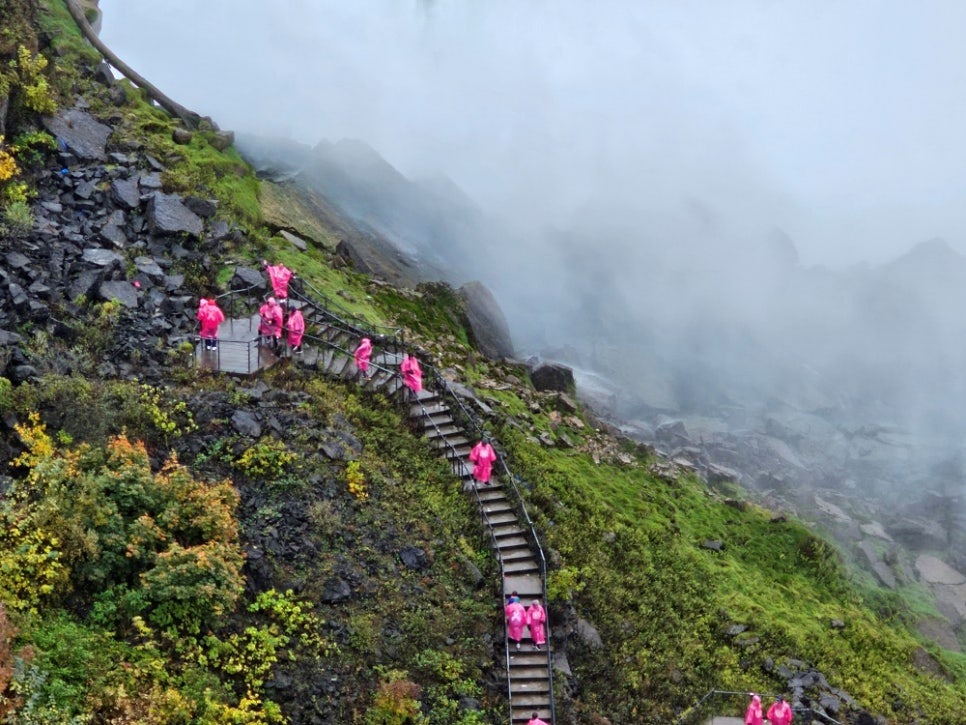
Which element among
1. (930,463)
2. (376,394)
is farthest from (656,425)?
(376,394)

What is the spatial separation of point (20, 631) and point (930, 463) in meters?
47.2

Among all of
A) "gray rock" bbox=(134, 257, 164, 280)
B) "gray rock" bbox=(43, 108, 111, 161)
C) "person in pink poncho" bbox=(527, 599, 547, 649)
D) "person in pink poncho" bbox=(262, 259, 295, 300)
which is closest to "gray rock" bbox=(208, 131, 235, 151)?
"gray rock" bbox=(43, 108, 111, 161)

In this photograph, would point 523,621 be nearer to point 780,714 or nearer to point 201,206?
point 780,714

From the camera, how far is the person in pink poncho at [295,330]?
20.0 metres

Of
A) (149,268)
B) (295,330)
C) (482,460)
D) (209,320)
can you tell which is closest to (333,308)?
(295,330)

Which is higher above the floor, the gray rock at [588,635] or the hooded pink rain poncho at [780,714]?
the gray rock at [588,635]

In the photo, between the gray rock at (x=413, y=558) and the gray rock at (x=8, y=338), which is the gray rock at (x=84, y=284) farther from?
the gray rock at (x=413, y=558)

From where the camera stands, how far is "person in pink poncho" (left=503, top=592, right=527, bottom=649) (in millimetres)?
15656

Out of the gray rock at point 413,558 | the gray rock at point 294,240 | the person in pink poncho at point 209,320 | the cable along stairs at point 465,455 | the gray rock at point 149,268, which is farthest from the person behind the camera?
the gray rock at point 294,240

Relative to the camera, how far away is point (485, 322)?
35.2m

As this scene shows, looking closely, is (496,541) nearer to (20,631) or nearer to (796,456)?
(20,631)

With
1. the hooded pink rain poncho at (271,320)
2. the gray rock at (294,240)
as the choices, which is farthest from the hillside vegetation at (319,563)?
the gray rock at (294,240)

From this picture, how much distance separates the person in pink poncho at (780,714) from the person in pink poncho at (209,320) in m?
14.5

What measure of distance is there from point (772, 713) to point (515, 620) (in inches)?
222
